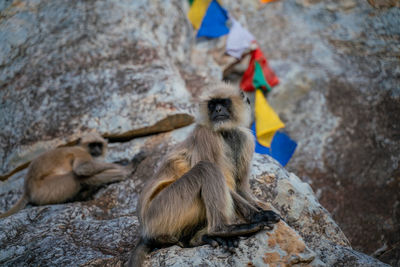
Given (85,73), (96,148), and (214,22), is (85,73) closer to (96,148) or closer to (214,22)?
(96,148)

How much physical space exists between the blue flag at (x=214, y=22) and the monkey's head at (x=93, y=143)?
10.5 feet

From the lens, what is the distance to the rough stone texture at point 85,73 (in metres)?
5.94

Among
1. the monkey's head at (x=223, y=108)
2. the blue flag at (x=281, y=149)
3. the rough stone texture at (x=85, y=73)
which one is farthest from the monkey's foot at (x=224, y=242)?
the blue flag at (x=281, y=149)

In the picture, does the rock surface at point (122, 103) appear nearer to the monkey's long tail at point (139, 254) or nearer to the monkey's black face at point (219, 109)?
the monkey's long tail at point (139, 254)

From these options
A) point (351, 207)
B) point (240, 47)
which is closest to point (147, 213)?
point (351, 207)

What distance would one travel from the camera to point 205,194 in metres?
3.16

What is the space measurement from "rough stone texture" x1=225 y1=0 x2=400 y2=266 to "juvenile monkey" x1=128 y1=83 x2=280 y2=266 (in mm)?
3117

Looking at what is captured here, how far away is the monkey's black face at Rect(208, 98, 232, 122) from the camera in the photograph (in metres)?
3.80

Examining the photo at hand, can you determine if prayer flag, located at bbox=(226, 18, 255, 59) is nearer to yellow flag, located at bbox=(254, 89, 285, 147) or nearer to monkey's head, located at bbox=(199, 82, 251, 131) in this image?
yellow flag, located at bbox=(254, 89, 285, 147)

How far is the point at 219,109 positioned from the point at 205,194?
1.00m

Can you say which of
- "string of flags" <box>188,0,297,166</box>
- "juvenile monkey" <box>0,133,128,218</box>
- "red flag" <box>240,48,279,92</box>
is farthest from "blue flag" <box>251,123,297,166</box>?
"juvenile monkey" <box>0,133,128,218</box>

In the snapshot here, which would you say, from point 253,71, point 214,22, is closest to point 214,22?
point 214,22

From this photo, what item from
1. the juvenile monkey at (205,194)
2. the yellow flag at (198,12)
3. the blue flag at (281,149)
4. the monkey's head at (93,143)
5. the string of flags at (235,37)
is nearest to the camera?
the juvenile monkey at (205,194)

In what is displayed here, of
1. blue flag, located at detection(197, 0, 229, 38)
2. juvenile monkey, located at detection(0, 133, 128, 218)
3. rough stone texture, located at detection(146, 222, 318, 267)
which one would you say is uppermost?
blue flag, located at detection(197, 0, 229, 38)
